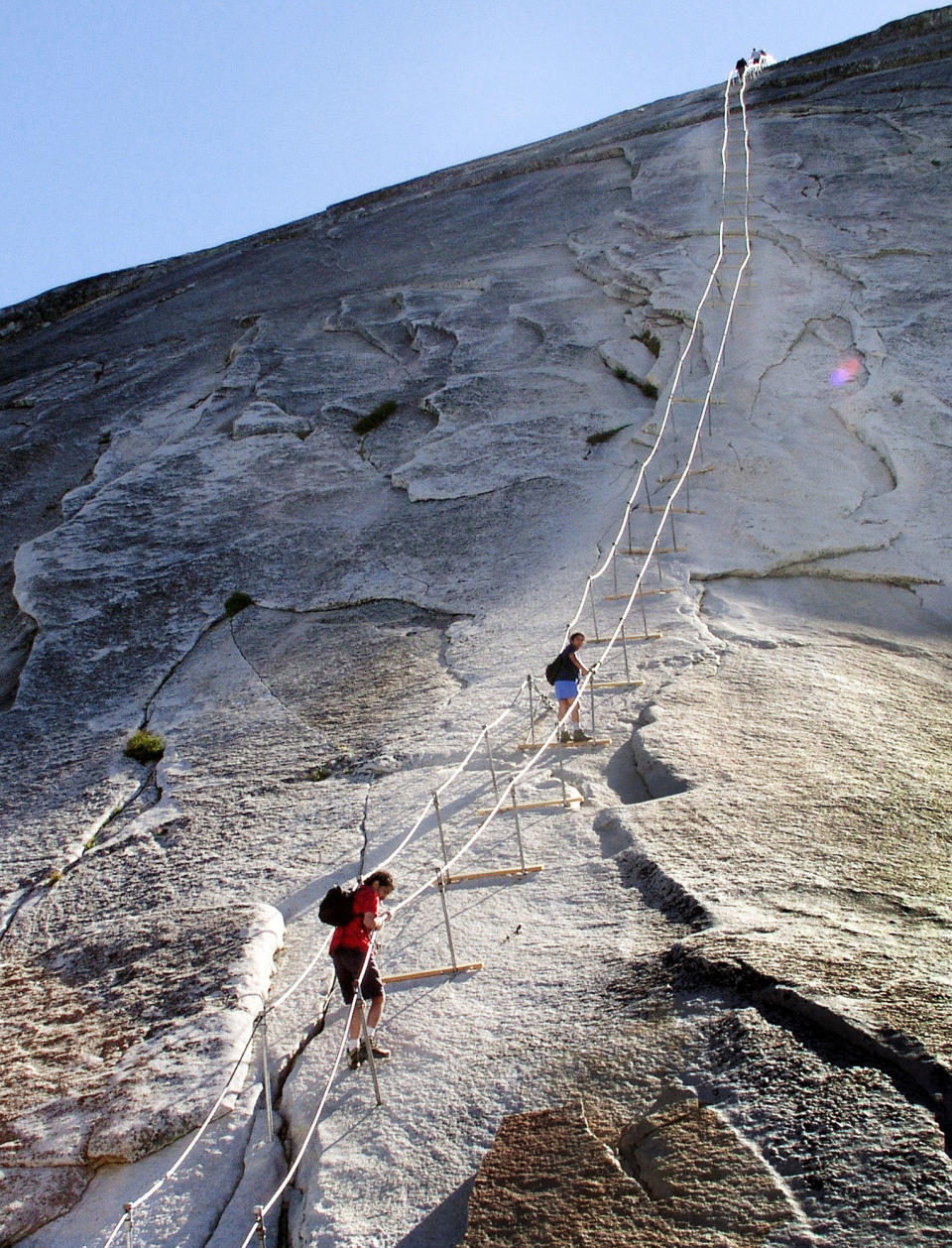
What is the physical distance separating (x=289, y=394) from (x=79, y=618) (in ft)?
15.4

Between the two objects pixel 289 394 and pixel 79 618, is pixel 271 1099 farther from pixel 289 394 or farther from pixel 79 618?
pixel 289 394

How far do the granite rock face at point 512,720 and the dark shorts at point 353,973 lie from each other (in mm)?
205

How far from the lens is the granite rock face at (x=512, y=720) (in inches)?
157

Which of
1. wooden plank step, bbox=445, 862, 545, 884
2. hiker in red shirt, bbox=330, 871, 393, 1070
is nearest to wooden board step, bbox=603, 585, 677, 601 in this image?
wooden plank step, bbox=445, 862, 545, 884

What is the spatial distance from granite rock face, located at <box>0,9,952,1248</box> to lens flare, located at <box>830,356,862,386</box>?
4 centimetres

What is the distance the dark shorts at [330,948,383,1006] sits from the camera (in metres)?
4.92

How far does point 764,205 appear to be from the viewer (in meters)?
16.0

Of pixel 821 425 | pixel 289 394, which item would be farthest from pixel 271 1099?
pixel 289 394

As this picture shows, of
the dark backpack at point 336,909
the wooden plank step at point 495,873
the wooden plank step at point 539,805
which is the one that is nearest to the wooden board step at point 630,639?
the wooden plank step at point 539,805

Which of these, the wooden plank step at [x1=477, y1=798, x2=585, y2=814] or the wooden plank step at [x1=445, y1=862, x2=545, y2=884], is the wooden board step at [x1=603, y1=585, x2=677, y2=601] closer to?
the wooden plank step at [x1=477, y1=798, x2=585, y2=814]

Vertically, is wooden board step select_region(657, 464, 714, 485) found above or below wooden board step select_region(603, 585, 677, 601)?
above

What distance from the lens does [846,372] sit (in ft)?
39.4

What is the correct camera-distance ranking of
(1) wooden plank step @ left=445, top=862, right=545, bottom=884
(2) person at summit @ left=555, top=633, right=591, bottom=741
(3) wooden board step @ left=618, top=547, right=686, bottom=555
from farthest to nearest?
1. (3) wooden board step @ left=618, top=547, right=686, bottom=555
2. (2) person at summit @ left=555, top=633, right=591, bottom=741
3. (1) wooden plank step @ left=445, top=862, right=545, bottom=884

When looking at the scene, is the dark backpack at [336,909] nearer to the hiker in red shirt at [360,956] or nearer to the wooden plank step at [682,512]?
→ the hiker in red shirt at [360,956]
